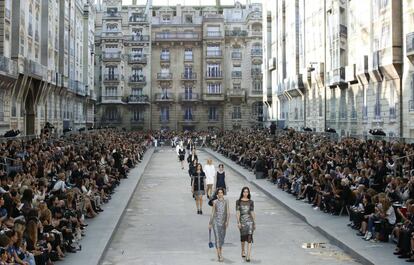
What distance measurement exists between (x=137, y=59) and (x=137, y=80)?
119 inches

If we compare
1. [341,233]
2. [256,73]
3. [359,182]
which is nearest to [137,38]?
[256,73]

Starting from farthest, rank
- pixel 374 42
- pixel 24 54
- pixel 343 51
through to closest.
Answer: pixel 343 51
pixel 24 54
pixel 374 42

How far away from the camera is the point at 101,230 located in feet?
58.5

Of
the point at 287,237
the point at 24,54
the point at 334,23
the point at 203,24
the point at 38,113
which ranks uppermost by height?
the point at 203,24

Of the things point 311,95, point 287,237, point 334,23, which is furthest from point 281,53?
point 287,237

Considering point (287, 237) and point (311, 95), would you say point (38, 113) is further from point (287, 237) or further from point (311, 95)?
point (287, 237)

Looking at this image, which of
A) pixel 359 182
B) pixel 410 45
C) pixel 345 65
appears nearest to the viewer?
pixel 359 182

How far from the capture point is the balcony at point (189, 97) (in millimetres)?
89750

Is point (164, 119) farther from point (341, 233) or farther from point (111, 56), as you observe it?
point (341, 233)

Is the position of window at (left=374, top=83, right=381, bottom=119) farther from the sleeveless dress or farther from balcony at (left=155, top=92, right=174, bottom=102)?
balcony at (left=155, top=92, right=174, bottom=102)

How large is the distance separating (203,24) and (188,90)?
9.81 m

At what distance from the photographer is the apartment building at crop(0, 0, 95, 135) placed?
A: 36.2 meters

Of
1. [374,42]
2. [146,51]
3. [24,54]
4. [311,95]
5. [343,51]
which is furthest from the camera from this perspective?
[146,51]

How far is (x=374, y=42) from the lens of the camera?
3634 centimetres
